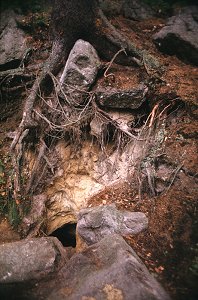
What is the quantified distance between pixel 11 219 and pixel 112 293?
211 centimetres

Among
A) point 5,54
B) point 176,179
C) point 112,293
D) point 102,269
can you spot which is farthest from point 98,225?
point 5,54

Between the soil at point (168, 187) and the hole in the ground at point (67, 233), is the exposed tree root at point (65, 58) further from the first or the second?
the hole in the ground at point (67, 233)

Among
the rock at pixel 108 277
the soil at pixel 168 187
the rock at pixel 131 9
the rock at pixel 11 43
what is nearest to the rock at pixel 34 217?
the soil at pixel 168 187

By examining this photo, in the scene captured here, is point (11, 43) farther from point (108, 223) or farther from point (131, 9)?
point (108, 223)

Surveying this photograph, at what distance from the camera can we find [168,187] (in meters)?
3.71

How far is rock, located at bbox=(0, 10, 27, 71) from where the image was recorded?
208 inches

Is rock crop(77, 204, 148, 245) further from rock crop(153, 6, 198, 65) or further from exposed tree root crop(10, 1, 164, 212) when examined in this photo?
rock crop(153, 6, 198, 65)

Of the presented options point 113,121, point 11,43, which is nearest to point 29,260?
point 113,121

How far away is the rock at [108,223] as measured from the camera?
3379 millimetres

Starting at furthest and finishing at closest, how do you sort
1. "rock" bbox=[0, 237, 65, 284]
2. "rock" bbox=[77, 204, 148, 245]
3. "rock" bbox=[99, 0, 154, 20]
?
"rock" bbox=[99, 0, 154, 20]
"rock" bbox=[77, 204, 148, 245]
"rock" bbox=[0, 237, 65, 284]

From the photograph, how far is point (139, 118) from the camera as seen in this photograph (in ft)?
15.1

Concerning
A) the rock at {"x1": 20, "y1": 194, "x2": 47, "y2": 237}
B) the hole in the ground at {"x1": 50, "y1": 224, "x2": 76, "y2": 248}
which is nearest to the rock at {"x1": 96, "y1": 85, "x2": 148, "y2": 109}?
Answer: the rock at {"x1": 20, "y1": 194, "x2": 47, "y2": 237}

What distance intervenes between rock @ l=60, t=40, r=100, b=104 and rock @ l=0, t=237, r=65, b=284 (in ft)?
7.71

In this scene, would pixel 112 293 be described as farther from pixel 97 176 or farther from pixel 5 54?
pixel 5 54
